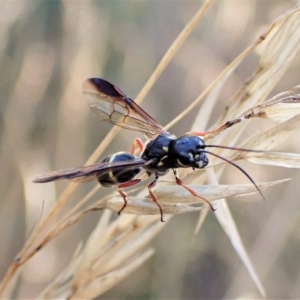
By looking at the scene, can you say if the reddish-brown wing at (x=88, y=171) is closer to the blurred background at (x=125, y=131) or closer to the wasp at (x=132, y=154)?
the wasp at (x=132, y=154)

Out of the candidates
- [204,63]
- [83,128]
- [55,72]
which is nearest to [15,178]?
[83,128]

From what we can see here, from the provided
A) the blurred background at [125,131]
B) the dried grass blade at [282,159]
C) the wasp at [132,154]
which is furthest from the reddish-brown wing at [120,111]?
the blurred background at [125,131]

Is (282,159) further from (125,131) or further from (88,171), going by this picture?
(125,131)

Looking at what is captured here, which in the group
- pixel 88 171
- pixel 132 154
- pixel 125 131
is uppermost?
pixel 88 171

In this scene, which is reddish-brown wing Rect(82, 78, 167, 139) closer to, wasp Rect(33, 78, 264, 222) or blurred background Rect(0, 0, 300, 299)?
wasp Rect(33, 78, 264, 222)

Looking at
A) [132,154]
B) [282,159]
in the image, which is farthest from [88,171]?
[282,159]

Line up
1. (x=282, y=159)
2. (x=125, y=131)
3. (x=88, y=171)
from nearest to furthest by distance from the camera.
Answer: (x=282, y=159)
(x=88, y=171)
(x=125, y=131)

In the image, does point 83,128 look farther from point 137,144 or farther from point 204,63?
point 137,144
